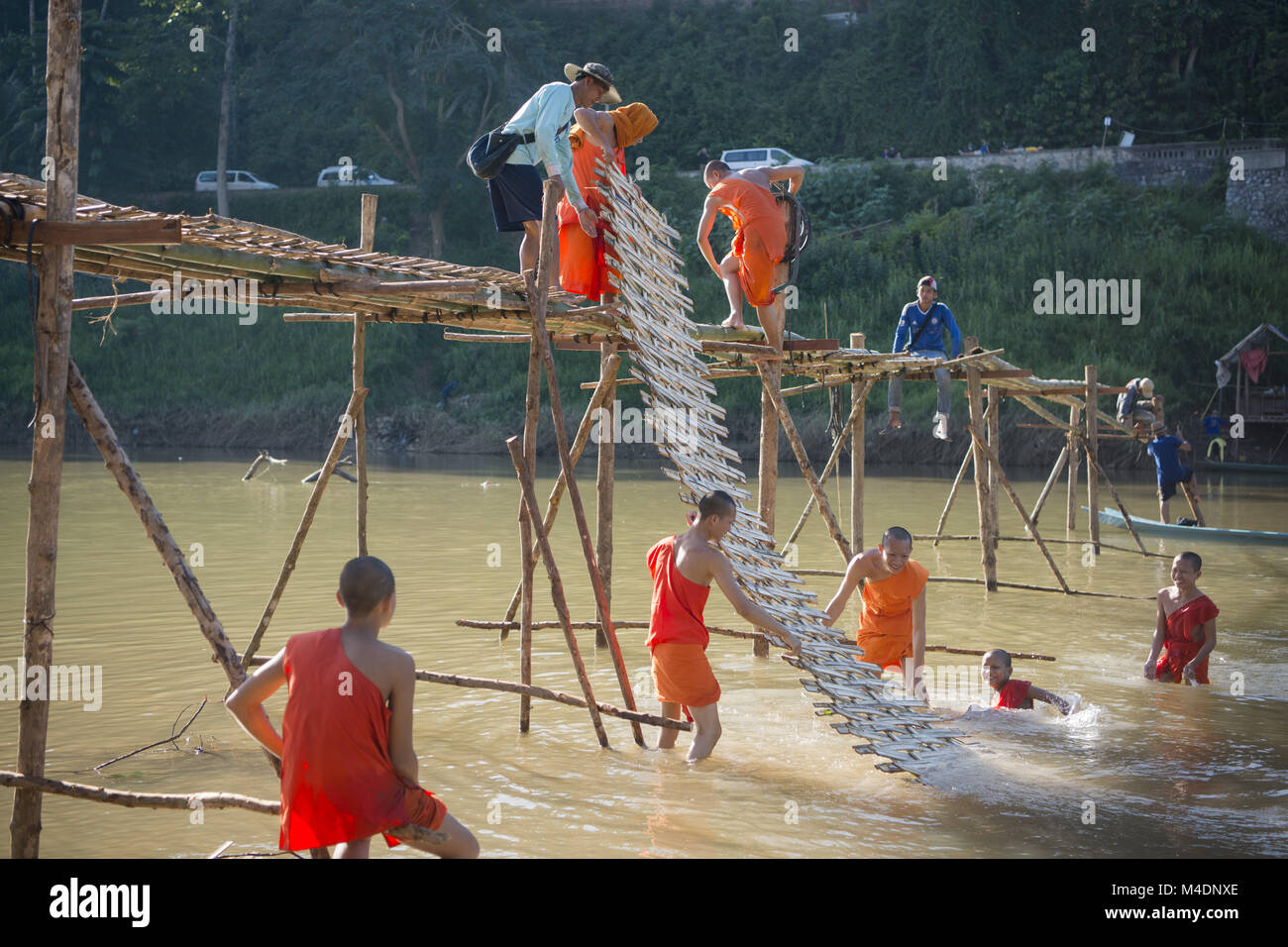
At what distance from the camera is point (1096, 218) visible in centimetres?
3297

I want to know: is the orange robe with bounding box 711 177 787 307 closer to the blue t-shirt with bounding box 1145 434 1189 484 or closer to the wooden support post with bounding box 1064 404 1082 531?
the wooden support post with bounding box 1064 404 1082 531

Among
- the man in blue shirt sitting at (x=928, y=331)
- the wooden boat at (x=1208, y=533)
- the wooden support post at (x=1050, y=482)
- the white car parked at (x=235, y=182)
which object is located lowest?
the wooden boat at (x=1208, y=533)

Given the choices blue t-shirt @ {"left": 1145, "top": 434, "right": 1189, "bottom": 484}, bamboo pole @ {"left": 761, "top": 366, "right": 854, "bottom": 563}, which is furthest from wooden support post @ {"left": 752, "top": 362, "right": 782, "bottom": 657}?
blue t-shirt @ {"left": 1145, "top": 434, "right": 1189, "bottom": 484}

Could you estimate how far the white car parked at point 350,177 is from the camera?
40.4 meters

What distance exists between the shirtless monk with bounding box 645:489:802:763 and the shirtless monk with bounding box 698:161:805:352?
276 cm

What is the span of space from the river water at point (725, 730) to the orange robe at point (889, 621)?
1.75ft

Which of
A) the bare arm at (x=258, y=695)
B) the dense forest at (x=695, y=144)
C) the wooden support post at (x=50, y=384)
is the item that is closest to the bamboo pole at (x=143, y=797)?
the wooden support post at (x=50, y=384)

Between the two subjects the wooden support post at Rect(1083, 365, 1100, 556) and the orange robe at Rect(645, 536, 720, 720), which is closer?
the orange robe at Rect(645, 536, 720, 720)

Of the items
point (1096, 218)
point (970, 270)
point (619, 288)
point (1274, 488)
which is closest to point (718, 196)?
point (619, 288)

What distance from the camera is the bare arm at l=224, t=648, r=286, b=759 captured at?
13.2 feet

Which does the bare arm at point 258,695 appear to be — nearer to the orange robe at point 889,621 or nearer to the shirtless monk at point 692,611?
the shirtless monk at point 692,611

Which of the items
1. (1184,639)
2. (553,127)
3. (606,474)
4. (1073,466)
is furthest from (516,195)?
(1073,466)

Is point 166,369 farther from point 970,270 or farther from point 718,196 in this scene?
point 718,196

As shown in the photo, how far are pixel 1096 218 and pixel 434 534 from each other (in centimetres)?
2305
